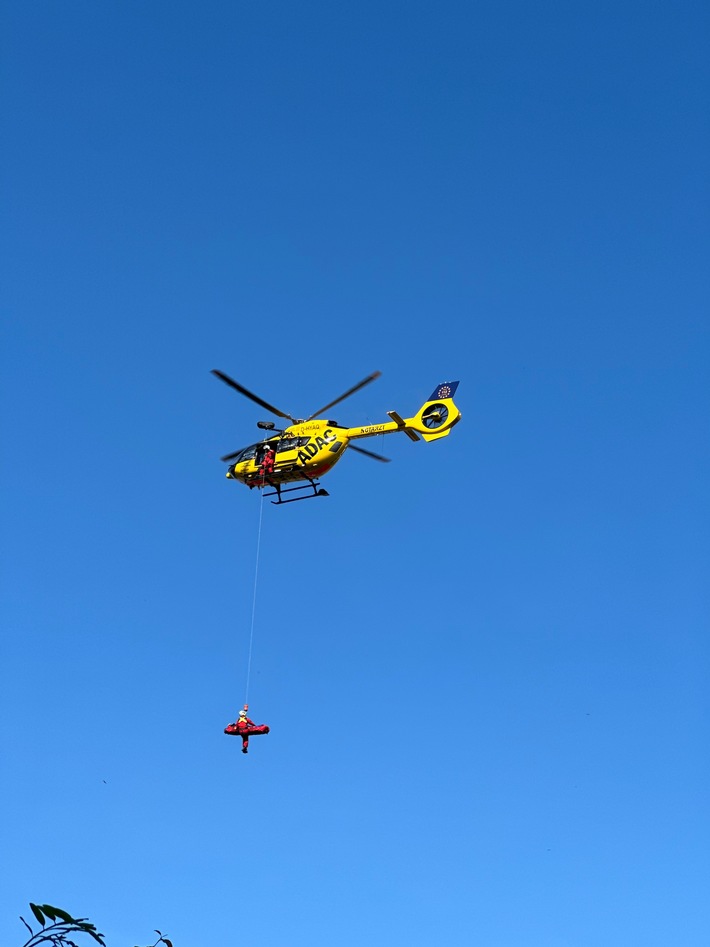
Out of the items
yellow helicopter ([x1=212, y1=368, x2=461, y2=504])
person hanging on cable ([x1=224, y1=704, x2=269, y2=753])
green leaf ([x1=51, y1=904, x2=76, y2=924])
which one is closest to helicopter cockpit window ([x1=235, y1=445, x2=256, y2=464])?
yellow helicopter ([x1=212, y1=368, x2=461, y2=504])

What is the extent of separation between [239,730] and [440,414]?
13197 millimetres

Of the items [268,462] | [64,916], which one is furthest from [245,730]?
[64,916]

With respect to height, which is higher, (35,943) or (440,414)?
(440,414)

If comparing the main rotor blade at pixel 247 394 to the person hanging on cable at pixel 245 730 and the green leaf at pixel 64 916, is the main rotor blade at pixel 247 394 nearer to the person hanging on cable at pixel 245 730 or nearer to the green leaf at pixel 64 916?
the person hanging on cable at pixel 245 730

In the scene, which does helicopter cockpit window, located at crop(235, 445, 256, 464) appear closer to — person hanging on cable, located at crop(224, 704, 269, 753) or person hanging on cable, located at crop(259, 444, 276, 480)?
person hanging on cable, located at crop(259, 444, 276, 480)

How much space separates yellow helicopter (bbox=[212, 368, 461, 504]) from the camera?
37.9m

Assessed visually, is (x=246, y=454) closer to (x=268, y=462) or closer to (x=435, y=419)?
(x=268, y=462)

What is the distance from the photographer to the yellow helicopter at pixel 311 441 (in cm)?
3788

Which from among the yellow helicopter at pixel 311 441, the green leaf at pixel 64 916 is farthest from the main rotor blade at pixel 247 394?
the green leaf at pixel 64 916

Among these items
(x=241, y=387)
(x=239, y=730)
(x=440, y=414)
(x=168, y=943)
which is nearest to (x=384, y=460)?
(x=440, y=414)

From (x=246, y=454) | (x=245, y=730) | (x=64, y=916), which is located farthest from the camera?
(x=246, y=454)

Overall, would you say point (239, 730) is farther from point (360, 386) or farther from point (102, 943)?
point (102, 943)

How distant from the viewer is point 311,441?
3806 centimetres

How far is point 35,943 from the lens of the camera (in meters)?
6.96
